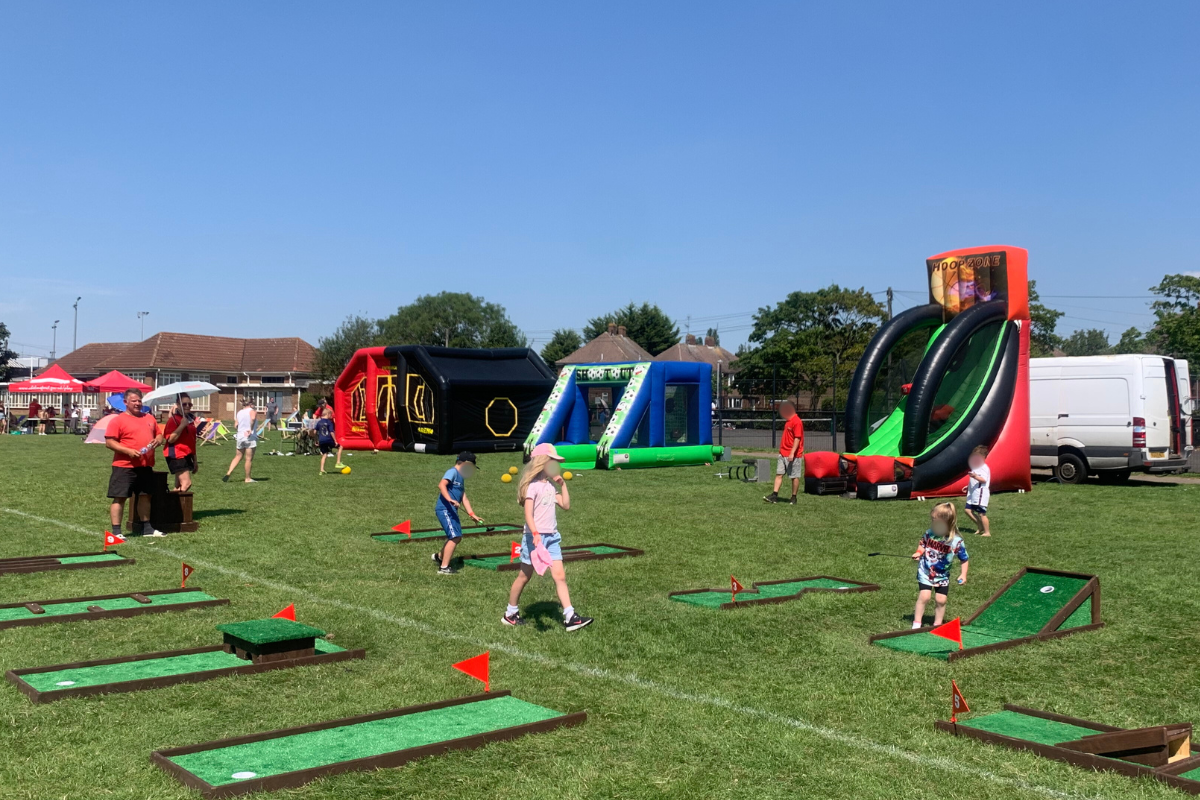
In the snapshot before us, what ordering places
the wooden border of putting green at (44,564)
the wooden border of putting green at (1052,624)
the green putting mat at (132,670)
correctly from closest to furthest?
1. the green putting mat at (132,670)
2. the wooden border of putting green at (1052,624)
3. the wooden border of putting green at (44,564)

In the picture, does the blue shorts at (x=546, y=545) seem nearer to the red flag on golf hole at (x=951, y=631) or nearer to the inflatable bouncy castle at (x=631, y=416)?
the red flag on golf hole at (x=951, y=631)

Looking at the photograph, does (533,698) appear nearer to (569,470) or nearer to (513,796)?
(513,796)

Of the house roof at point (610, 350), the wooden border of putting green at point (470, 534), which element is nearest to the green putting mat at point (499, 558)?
the wooden border of putting green at point (470, 534)

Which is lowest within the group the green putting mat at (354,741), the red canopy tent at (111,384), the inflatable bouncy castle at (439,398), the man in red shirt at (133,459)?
the green putting mat at (354,741)

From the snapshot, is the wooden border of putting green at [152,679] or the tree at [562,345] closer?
the wooden border of putting green at [152,679]

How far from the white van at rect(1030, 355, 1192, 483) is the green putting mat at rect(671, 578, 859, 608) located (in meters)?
13.9

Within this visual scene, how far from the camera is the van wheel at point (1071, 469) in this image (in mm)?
22984

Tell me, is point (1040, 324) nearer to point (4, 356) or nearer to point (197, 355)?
point (197, 355)

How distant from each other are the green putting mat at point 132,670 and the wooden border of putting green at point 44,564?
4.56 m

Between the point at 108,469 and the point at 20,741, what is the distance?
21625mm

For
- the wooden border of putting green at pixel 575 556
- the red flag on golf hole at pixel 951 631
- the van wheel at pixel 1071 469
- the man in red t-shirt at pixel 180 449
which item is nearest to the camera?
the red flag on golf hole at pixel 951 631

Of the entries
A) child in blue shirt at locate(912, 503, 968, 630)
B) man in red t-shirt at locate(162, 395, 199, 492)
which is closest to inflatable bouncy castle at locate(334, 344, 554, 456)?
man in red t-shirt at locate(162, 395, 199, 492)

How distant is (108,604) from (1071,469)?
66.2 ft

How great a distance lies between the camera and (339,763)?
17.7 feet
